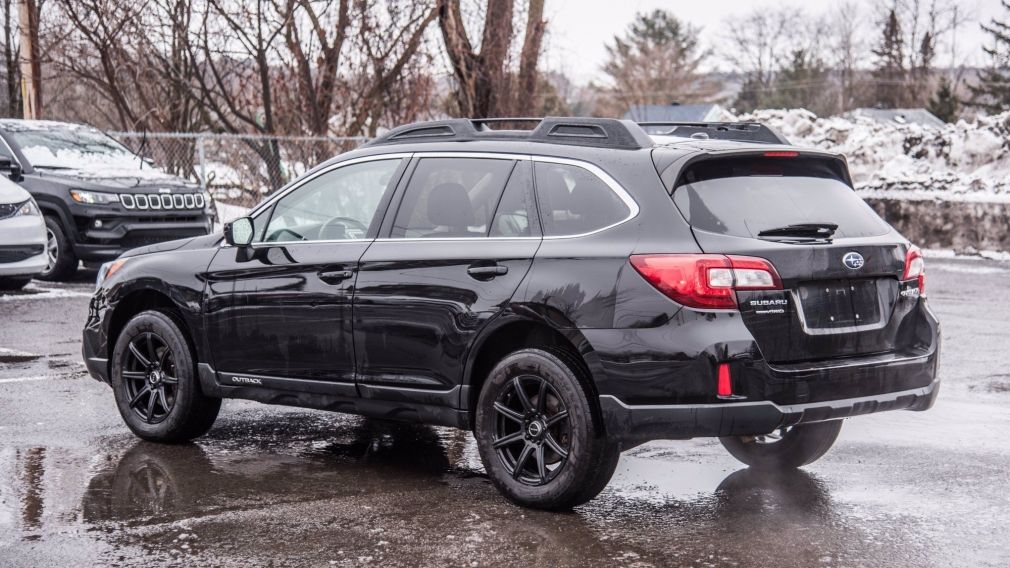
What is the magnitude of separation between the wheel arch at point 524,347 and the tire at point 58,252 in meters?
11.1

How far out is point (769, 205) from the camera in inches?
215

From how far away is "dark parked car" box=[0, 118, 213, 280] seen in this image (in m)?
15.6

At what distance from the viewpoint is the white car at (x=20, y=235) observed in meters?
13.8

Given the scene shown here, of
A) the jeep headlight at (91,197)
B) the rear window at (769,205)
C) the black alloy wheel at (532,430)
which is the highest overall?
the rear window at (769,205)

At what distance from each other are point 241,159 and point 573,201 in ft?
55.7

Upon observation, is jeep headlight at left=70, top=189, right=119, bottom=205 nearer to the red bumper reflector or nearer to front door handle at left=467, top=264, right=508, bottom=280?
front door handle at left=467, top=264, right=508, bottom=280

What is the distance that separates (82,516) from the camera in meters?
5.45

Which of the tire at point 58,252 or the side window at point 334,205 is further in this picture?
the tire at point 58,252

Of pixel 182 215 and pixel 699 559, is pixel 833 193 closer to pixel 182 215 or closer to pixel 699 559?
pixel 699 559

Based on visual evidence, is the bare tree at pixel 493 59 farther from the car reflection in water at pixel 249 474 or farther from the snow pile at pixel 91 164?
the car reflection in water at pixel 249 474

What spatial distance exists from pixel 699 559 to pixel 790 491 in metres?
1.28

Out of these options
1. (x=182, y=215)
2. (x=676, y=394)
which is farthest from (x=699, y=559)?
(x=182, y=215)

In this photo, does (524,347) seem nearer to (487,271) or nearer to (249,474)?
(487,271)

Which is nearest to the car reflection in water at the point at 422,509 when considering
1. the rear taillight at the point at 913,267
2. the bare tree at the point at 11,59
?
the rear taillight at the point at 913,267
